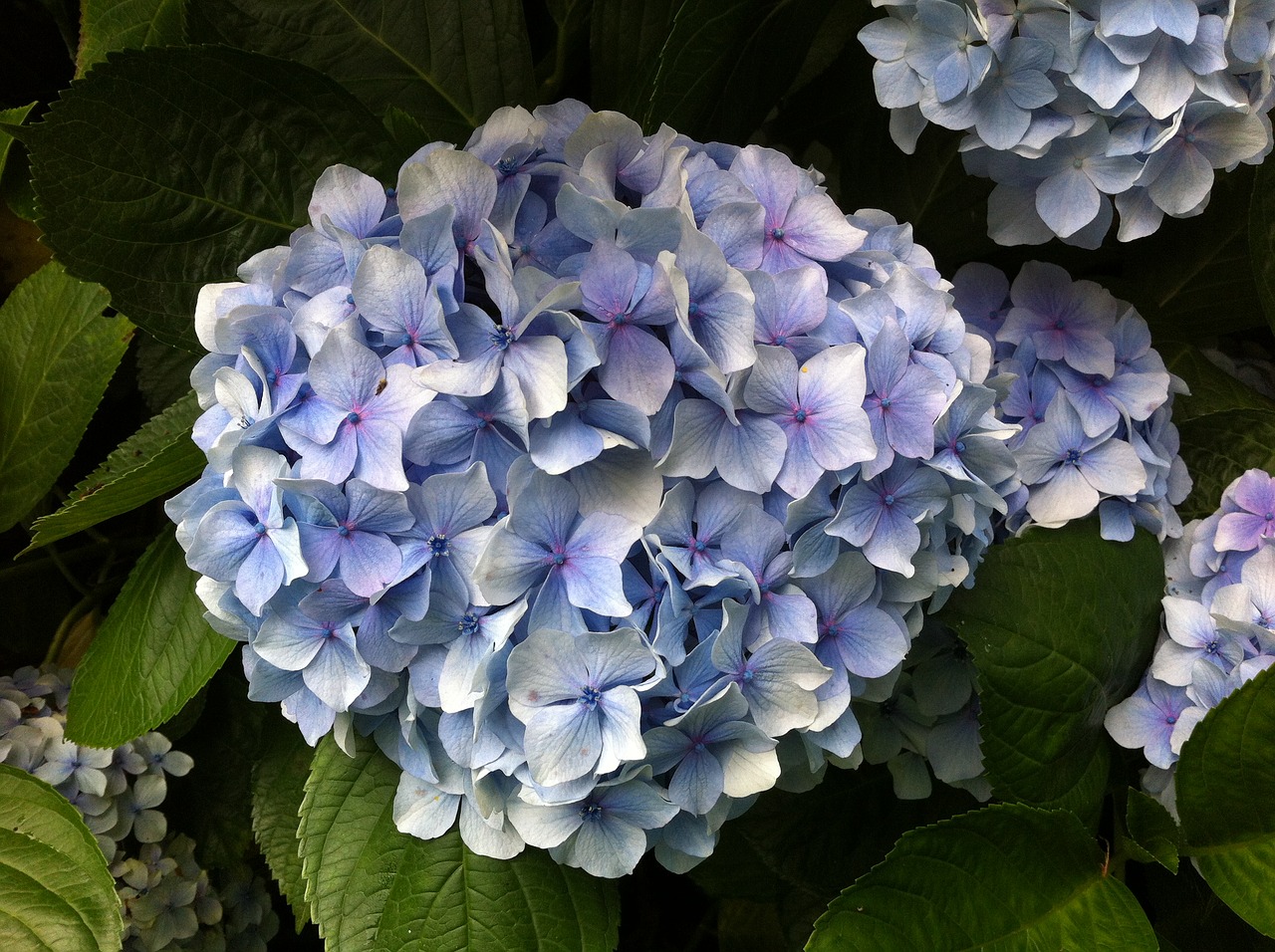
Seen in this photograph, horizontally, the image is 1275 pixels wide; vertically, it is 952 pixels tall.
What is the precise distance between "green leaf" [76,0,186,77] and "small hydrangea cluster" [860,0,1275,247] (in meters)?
0.46

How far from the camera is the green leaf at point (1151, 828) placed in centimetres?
73

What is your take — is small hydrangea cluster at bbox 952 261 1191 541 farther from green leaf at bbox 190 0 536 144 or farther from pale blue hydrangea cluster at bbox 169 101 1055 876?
green leaf at bbox 190 0 536 144

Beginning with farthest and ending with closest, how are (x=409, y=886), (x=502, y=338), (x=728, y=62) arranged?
(x=728, y=62), (x=409, y=886), (x=502, y=338)

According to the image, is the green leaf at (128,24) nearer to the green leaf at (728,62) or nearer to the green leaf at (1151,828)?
the green leaf at (728,62)

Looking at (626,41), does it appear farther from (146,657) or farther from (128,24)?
(146,657)

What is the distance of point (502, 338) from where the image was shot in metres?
0.52

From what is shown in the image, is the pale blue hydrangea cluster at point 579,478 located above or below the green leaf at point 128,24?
below

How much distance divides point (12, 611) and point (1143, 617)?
0.91m

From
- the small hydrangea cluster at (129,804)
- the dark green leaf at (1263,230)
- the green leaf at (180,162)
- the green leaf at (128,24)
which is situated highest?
the green leaf at (128,24)

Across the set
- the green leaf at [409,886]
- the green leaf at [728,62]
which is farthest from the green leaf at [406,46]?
the green leaf at [409,886]

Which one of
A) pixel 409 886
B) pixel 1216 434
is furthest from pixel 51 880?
pixel 1216 434

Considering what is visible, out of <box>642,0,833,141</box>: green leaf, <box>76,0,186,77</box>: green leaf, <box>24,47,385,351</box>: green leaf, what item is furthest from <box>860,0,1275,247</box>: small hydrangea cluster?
<box>76,0,186,77</box>: green leaf

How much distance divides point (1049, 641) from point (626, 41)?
0.49 m

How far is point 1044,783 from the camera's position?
72 cm
